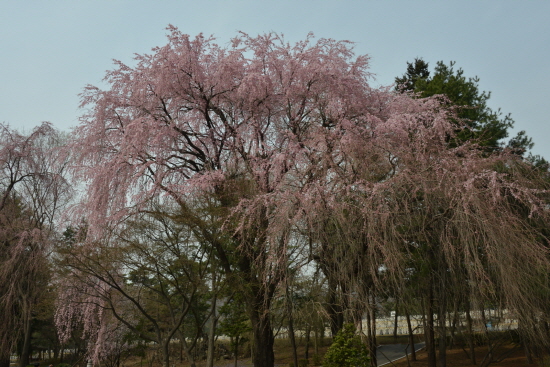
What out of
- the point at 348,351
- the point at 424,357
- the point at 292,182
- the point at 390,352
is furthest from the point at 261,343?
the point at 390,352

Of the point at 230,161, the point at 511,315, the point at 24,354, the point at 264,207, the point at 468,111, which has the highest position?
the point at 468,111

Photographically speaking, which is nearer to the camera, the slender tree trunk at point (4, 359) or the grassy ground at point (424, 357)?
the slender tree trunk at point (4, 359)

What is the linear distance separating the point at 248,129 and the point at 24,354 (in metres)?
10.8

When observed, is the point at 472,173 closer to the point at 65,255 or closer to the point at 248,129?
the point at 248,129

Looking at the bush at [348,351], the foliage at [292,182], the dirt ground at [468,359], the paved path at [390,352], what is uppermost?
the foliage at [292,182]

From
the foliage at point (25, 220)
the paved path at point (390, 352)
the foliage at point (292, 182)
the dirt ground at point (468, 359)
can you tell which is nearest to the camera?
the foliage at point (292, 182)

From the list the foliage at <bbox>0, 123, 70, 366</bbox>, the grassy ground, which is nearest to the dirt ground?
the grassy ground

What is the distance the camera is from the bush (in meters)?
8.52

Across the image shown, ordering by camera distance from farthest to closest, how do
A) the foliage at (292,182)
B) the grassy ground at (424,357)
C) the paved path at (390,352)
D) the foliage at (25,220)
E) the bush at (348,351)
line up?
the paved path at (390,352) → the grassy ground at (424,357) → the foliage at (25,220) → the bush at (348,351) → the foliage at (292,182)

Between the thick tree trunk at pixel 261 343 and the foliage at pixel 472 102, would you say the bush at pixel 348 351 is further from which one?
the foliage at pixel 472 102

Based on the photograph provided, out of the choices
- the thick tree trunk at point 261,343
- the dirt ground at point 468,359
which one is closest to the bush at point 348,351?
the thick tree trunk at point 261,343

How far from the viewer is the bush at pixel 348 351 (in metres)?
8.52

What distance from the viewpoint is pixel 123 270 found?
11094mm

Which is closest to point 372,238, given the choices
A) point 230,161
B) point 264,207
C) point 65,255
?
point 264,207
